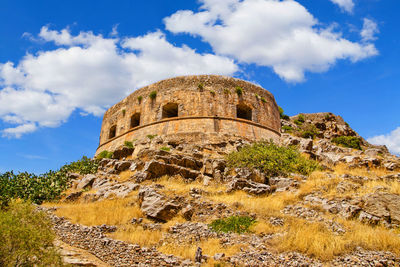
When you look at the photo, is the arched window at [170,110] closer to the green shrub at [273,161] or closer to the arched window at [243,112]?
the arched window at [243,112]

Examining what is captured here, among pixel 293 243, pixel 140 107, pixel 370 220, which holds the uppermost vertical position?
pixel 140 107

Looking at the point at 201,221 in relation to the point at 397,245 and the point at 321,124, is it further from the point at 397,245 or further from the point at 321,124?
the point at 321,124

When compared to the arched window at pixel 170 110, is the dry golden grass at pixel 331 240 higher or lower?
lower

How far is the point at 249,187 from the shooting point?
969cm

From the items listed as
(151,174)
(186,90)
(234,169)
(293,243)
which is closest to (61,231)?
(151,174)

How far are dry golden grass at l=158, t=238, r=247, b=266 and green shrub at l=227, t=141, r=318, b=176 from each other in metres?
5.07

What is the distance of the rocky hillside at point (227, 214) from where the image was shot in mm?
5934

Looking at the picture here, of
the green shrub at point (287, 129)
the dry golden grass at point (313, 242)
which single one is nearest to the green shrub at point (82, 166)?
the dry golden grass at point (313, 242)

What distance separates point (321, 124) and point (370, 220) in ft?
55.7

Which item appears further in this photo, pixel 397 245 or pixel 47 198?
pixel 47 198

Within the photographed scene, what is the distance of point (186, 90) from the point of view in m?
16.4

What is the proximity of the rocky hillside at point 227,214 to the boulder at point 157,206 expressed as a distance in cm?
3

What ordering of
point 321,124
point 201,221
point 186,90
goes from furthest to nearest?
1. point 321,124
2. point 186,90
3. point 201,221

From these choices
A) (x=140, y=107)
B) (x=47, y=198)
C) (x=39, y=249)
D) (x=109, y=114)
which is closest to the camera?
(x=39, y=249)
